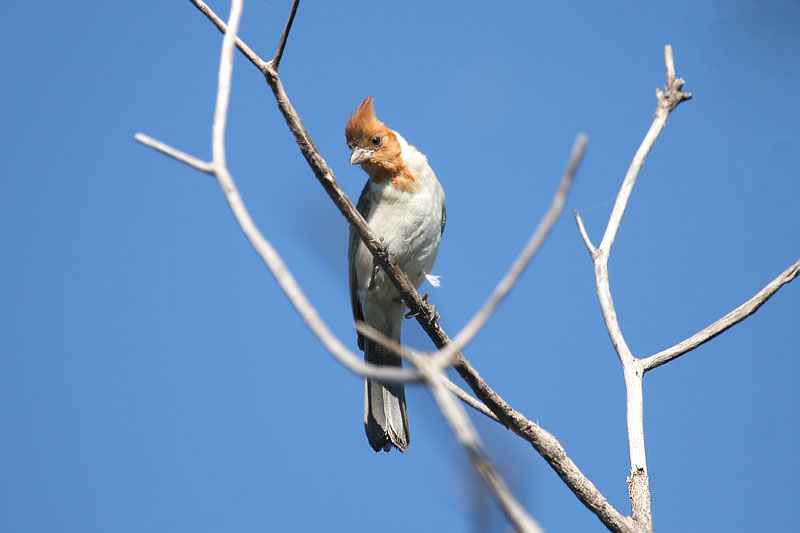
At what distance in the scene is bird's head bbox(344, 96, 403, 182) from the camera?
482 cm

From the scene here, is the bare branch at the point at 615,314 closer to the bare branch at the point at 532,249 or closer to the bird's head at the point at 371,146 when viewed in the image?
the bird's head at the point at 371,146

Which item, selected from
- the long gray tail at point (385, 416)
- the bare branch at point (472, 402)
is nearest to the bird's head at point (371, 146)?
the long gray tail at point (385, 416)

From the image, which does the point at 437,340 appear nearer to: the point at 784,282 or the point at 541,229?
the point at 784,282

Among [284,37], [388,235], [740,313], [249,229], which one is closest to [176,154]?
[249,229]

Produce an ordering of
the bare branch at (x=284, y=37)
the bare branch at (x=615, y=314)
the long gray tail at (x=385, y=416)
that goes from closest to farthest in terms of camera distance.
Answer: the bare branch at (x=284, y=37) → the bare branch at (x=615, y=314) → the long gray tail at (x=385, y=416)

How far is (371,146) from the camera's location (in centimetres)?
484

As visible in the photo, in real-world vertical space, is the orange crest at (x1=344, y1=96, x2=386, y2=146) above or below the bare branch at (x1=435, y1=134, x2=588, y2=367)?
above

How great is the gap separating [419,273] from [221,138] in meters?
3.30

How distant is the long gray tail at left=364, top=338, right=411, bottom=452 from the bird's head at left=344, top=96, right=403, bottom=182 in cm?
132

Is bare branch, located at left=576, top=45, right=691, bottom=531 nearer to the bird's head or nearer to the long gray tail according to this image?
the bird's head

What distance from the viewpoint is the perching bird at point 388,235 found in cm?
464

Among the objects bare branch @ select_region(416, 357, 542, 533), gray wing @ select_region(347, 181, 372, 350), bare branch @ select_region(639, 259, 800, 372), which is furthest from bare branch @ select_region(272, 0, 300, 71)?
gray wing @ select_region(347, 181, 372, 350)

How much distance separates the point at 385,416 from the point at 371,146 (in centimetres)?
168

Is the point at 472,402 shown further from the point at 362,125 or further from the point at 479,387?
the point at 362,125
